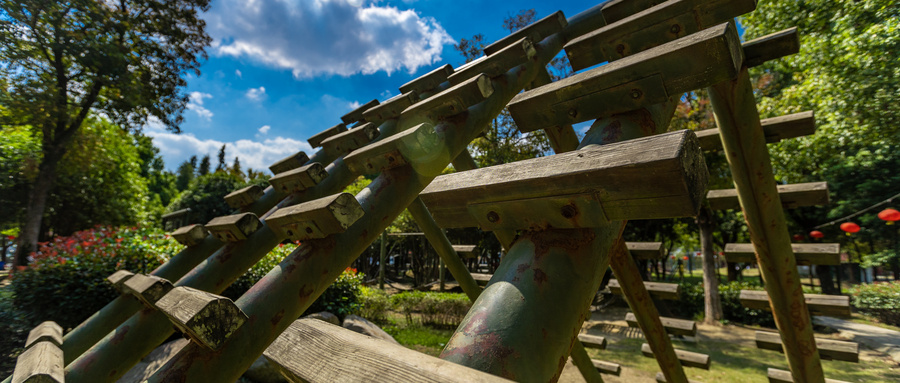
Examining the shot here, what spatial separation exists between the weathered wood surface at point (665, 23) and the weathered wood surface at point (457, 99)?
0.50m

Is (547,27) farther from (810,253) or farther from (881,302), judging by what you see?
(881,302)

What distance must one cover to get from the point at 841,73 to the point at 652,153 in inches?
450

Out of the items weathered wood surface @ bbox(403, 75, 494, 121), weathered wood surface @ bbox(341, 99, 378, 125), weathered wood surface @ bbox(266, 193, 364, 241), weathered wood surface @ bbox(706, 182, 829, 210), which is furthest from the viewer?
weathered wood surface @ bbox(341, 99, 378, 125)

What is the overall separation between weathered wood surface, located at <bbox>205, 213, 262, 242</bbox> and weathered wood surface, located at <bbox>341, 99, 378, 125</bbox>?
1502 mm

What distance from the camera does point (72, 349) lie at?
74.9 inches

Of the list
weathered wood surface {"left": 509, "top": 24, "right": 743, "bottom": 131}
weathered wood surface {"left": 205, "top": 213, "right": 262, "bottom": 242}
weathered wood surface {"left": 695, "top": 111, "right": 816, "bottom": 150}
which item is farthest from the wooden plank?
weathered wood surface {"left": 205, "top": 213, "right": 262, "bottom": 242}

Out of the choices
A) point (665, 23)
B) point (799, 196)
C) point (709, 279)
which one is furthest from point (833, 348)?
point (709, 279)

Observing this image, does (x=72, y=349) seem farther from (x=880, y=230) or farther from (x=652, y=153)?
(x=880, y=230)

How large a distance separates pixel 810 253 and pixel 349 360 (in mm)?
3534

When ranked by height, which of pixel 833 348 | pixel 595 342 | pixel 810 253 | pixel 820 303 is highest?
pixel 810 253

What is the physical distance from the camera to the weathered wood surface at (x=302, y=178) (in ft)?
6.52

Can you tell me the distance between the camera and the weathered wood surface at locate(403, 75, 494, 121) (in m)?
1.70

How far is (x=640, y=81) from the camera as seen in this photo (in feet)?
3.59

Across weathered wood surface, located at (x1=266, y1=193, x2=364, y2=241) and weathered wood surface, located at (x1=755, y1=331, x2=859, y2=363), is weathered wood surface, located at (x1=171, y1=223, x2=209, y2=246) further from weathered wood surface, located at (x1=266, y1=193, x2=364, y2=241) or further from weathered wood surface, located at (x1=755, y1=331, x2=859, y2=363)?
weathered wood surface, located at (x1=755, y1=331, x2=859, y2=363)
